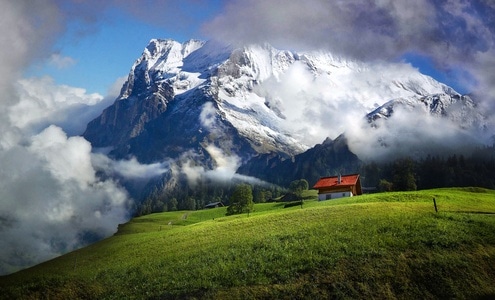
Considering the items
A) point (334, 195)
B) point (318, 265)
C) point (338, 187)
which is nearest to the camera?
point (318, 265)

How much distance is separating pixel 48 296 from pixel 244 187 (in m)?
112

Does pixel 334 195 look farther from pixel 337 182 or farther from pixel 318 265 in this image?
pixel 318 265

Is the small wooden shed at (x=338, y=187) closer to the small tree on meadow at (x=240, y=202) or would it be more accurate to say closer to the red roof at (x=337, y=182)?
the red roof at (x=337, y=182)

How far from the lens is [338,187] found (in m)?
117

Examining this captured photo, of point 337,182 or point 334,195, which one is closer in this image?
→ point 334,195

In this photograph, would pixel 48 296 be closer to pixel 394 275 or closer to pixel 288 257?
pixel 288 257

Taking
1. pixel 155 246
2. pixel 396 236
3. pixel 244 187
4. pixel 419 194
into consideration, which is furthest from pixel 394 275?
pixel 244 187

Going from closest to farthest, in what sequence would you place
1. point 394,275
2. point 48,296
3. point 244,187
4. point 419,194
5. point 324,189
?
point 394,275 < point 48,296 < point 419,194 < point 324,189 < point 244,187

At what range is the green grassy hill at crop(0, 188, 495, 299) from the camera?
3884 centimetres

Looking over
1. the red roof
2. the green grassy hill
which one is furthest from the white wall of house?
the green grassy hill

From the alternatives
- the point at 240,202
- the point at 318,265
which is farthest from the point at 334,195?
the point at 318,265

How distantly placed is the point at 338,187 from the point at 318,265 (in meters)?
76.5

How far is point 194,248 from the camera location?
6172cm

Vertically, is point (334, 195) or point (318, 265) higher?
point (334, 195)
